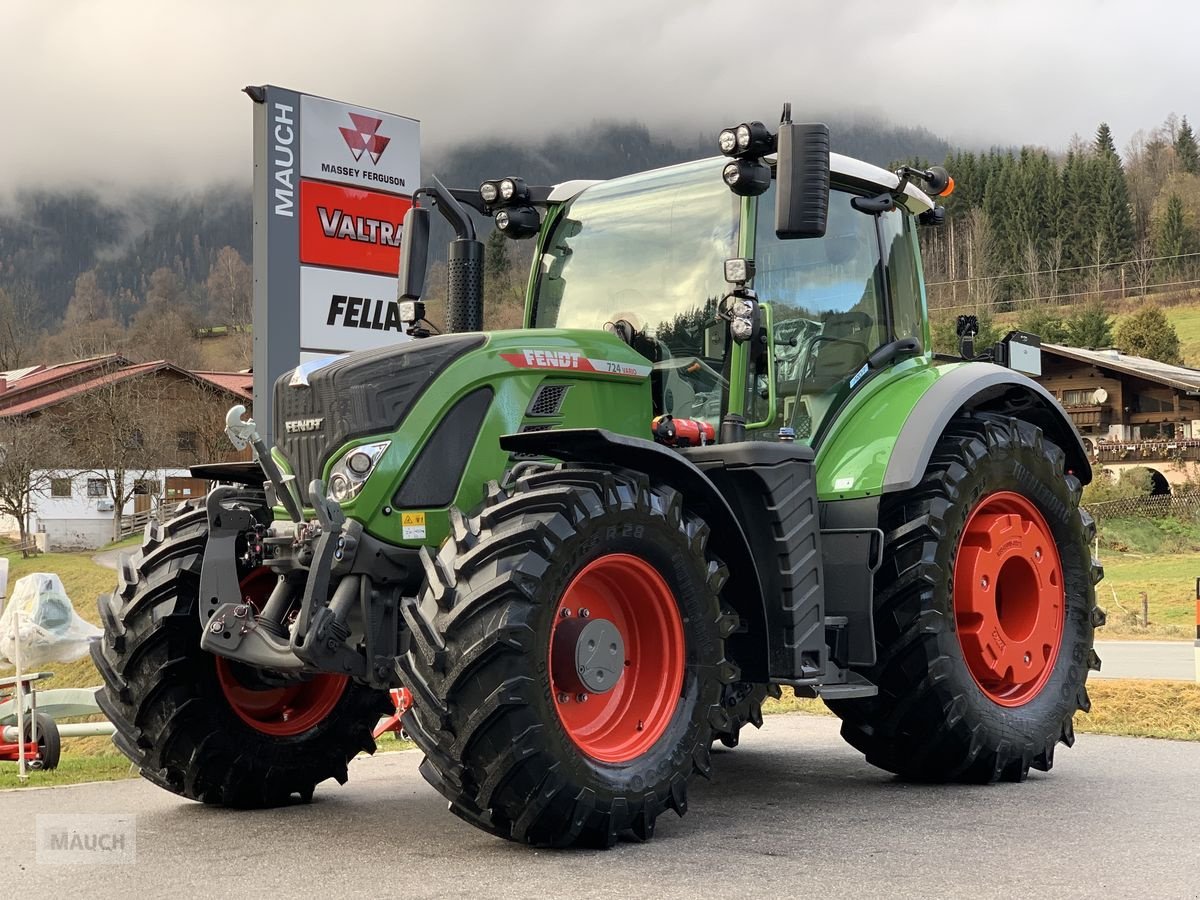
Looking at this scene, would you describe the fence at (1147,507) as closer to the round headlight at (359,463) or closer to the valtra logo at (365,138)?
the valtra logo at (365,138)

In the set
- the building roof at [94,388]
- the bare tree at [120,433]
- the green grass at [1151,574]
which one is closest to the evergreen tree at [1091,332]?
the green grass at [1151,574]

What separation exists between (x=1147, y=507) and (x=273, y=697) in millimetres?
36852

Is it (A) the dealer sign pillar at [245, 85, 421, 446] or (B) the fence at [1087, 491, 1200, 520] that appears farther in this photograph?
(B) the fence at [1087, 491, 1200, 520]

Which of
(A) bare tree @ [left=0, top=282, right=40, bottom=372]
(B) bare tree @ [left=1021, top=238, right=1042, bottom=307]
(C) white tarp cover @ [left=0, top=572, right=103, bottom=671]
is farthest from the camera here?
(B) bare tree @ [left=1021, top=238, right=1042, bottom=307]

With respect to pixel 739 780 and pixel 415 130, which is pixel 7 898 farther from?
pixel 415 130

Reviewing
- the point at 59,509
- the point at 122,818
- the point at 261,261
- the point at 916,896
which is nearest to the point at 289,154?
the point at 261,261

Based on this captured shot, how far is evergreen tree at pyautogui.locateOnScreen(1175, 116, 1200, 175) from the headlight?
115m

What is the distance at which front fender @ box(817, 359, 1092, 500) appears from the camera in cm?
673

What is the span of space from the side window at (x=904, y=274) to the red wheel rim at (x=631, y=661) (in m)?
2.72

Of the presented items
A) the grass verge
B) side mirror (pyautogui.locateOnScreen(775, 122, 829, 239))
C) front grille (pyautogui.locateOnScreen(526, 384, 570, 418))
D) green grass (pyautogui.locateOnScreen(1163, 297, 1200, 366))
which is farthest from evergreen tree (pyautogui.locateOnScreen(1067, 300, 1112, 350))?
front grille (pyautogui.locateOnScreen(526, 384, 570, 418))

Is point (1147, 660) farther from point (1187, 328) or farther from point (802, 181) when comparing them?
point (1187, 328)

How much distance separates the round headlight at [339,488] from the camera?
562 cm

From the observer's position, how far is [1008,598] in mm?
7590

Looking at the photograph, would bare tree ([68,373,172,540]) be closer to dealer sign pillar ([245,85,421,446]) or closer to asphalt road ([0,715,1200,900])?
dealer sign pillar ([245,85,421,446])
